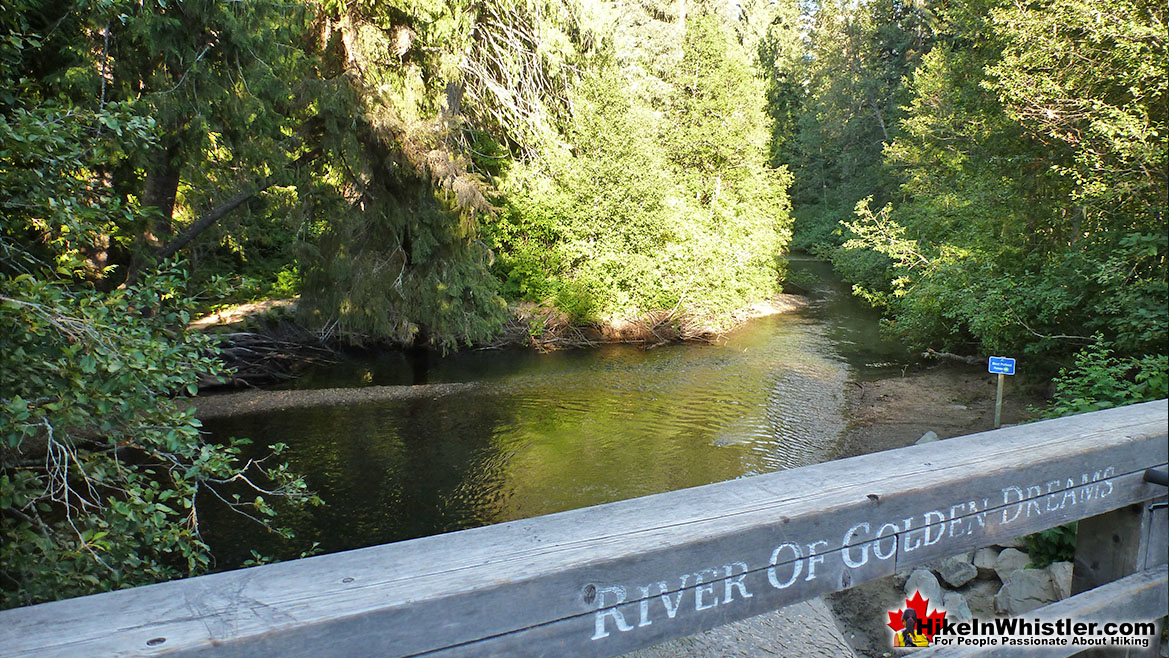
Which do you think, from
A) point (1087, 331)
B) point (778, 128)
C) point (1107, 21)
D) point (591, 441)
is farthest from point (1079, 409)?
point (778, 128)

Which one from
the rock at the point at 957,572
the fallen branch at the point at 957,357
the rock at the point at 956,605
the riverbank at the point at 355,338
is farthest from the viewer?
the riverbank at the point at 355,338

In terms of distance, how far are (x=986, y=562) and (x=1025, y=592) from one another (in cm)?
86

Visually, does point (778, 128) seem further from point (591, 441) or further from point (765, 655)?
point (765, 655)

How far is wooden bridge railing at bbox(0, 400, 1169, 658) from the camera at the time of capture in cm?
98

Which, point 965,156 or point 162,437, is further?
point 965,156

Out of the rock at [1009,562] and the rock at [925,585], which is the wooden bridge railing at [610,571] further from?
the rock at [1009,562]

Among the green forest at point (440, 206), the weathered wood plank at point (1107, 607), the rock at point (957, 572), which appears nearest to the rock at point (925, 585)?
the rock at point (957, 572)

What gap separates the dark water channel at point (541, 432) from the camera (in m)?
8.06

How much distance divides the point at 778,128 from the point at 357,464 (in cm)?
3649

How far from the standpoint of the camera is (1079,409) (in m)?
5.81

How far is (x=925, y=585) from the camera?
5277 mm

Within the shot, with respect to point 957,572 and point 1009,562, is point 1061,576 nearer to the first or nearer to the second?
point 1009,562

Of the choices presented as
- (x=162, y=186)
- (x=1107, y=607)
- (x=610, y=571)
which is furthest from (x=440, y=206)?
(x=610, y=571)

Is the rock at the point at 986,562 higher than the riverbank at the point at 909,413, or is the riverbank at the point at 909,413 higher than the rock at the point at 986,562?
the rock at the point at 986,562
